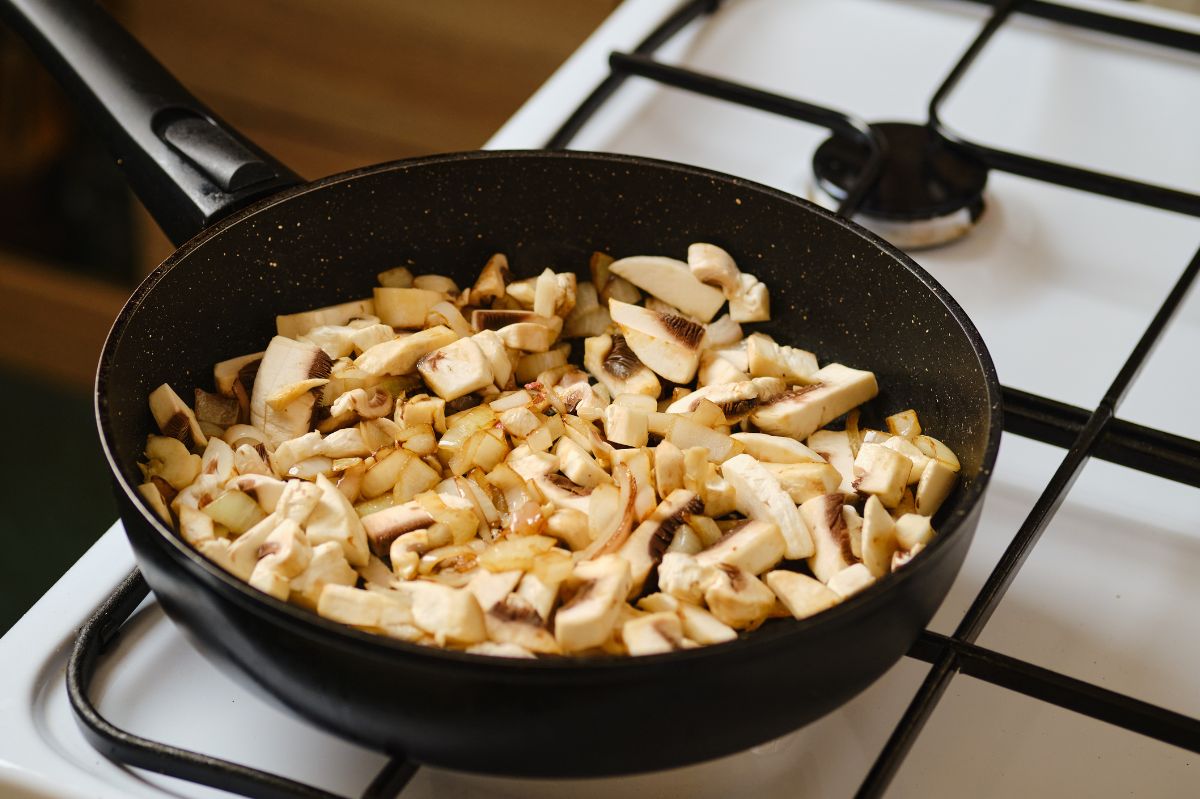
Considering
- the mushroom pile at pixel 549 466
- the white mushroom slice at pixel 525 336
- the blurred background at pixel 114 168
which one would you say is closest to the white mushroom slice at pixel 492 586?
the mushroom pile at pixel 549 466

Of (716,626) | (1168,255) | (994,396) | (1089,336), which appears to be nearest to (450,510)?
(716,626)

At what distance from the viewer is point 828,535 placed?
58 centimetres

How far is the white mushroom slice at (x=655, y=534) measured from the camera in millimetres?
548

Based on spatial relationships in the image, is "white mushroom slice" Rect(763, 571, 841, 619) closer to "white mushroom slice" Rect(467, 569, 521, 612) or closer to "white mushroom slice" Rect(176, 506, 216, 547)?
"white mushroom slice" Rect(467, 569, 521, 612)

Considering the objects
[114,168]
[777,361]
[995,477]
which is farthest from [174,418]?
[114,168]

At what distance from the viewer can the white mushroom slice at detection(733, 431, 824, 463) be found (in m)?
0.64

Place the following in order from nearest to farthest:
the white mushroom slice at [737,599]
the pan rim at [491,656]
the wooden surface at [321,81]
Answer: the pan rim at [491,656] < the white mushroom slice at [737,599] < the wooden surface at [321,81]

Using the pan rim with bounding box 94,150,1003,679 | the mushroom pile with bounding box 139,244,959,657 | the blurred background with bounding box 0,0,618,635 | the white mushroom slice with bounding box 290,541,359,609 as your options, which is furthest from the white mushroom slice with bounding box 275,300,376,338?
the blurred background with bounding box 0,0,618,635

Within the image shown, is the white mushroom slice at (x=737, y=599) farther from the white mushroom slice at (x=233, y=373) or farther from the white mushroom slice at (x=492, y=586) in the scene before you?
the white mushroom slice at (x=233, y=373)

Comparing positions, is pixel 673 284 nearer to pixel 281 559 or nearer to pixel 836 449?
pixel 836 449

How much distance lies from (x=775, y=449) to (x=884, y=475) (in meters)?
0.06

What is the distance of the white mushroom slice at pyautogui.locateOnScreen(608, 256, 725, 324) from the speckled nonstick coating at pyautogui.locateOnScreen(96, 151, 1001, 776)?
28mm

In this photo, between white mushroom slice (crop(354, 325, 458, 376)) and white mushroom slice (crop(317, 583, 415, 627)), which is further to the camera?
white mushroom slice (crop(354, 325, 458, 376))

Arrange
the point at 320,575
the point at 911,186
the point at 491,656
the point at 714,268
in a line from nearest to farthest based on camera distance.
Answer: the point at 491,656
the point at 320,575
the point at 714,268
the point at 911,186
